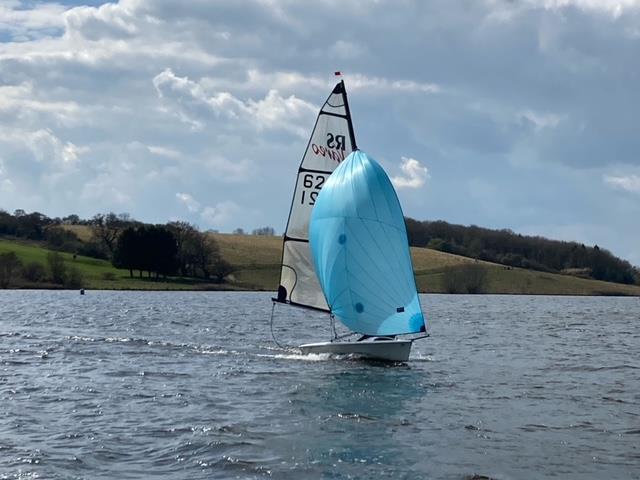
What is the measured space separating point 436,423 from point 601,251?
181883 millimetres

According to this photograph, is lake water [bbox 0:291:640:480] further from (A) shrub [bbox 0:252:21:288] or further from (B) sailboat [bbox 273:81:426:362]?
(A) shrub [bbox 0:252:21:288]

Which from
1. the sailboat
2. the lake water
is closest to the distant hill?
the lake water

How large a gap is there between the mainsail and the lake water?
2.63 m

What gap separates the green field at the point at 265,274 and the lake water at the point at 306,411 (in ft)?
280

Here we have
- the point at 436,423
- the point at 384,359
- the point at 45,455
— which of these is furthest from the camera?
the point at 384,359

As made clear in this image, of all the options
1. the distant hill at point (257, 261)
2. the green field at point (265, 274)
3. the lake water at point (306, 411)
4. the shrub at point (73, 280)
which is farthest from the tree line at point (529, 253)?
the lake water at point (306, 411)

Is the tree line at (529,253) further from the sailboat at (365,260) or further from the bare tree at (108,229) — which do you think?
the sailboat at (365,260)

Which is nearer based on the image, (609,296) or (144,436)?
(144,436)

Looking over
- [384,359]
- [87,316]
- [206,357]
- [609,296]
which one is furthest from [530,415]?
[609,296]

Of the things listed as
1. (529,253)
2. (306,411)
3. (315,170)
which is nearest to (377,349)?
(315,170)

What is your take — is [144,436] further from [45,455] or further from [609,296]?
[609,296]

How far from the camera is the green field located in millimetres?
128500

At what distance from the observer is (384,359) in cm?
3167

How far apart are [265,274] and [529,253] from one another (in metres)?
70.7
